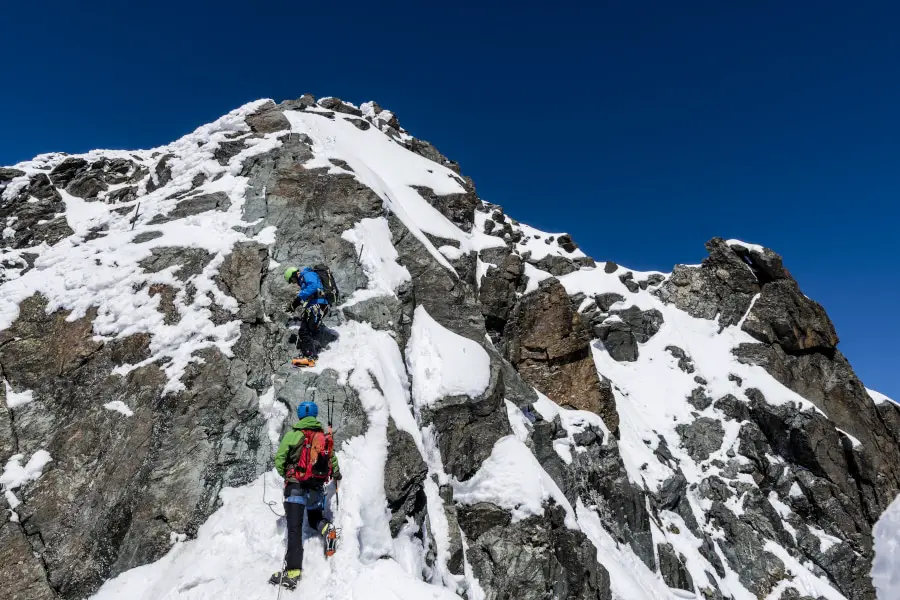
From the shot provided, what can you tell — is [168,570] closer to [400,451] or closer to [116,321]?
[400,451]

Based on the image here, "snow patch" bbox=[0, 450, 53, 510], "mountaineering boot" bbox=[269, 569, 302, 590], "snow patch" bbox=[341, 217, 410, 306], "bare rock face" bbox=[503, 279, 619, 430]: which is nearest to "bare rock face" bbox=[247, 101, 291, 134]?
"snow patch" bbox=[341, 217, 410, 306]

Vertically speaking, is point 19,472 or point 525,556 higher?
point 19,472

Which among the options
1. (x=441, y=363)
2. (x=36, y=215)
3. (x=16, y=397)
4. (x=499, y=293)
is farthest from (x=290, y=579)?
(x=36, y=215)

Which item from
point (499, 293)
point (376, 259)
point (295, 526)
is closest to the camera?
point (295, 526)

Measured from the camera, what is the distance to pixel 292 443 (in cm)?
902

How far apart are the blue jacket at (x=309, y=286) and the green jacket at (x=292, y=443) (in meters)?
4.65

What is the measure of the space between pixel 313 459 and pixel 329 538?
4.93ft

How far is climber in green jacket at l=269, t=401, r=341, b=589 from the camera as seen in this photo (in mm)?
8367

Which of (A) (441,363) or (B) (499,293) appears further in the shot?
(B) (499,293)

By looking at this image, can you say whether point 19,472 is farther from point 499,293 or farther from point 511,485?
point 499,293

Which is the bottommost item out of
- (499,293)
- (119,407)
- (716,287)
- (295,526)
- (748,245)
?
(295,526)

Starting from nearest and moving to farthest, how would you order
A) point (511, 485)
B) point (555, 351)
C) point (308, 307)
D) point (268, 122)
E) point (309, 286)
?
point (308, 307)
point (309, 286)
point (511, 485)
point (555, 351)
point (268, 122)

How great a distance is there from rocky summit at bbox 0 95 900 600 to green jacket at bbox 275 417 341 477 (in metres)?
1.20

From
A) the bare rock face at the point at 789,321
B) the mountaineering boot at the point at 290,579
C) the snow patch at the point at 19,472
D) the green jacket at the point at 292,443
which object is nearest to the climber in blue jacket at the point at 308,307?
the green jacket at the point at 292,443
